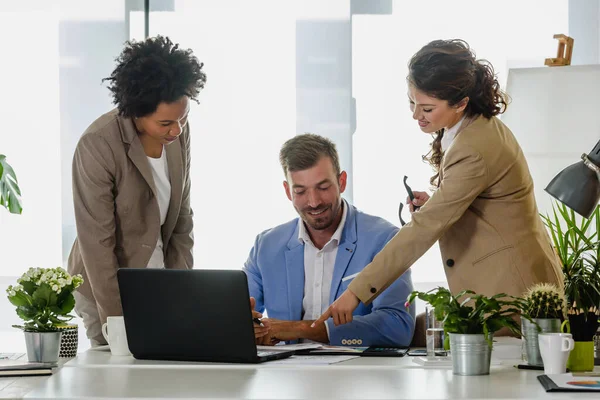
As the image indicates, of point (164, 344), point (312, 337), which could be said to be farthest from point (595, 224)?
point (164, 344)

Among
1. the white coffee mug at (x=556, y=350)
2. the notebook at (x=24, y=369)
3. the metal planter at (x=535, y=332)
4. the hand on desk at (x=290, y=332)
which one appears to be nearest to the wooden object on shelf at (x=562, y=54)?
the hand on desk at (x=290, y=332)

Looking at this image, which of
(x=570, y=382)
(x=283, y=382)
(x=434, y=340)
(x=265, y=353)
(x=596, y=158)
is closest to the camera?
(x=570, y=382)

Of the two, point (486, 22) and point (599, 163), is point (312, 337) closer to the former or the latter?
point (599, 163)

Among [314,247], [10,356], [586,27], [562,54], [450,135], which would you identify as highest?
[586,27]

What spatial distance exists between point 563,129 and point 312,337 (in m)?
2.09

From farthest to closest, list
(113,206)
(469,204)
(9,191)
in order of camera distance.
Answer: (9,191) → (113,206) → (469,204)

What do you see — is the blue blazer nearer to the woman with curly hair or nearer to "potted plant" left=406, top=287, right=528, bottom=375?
the woman with curly hair

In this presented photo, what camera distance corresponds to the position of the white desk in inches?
63.4

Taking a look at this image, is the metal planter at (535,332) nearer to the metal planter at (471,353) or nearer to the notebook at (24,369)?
the metal planter at (471,353)

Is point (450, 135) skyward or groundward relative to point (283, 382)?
skyward

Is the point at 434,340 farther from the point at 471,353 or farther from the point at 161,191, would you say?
the point at 161,191

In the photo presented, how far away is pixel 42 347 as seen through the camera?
83.0 inches

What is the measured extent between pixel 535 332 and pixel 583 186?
1.16ft

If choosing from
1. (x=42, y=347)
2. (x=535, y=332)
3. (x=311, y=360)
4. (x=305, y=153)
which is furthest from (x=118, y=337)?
(x=535, y=332)
